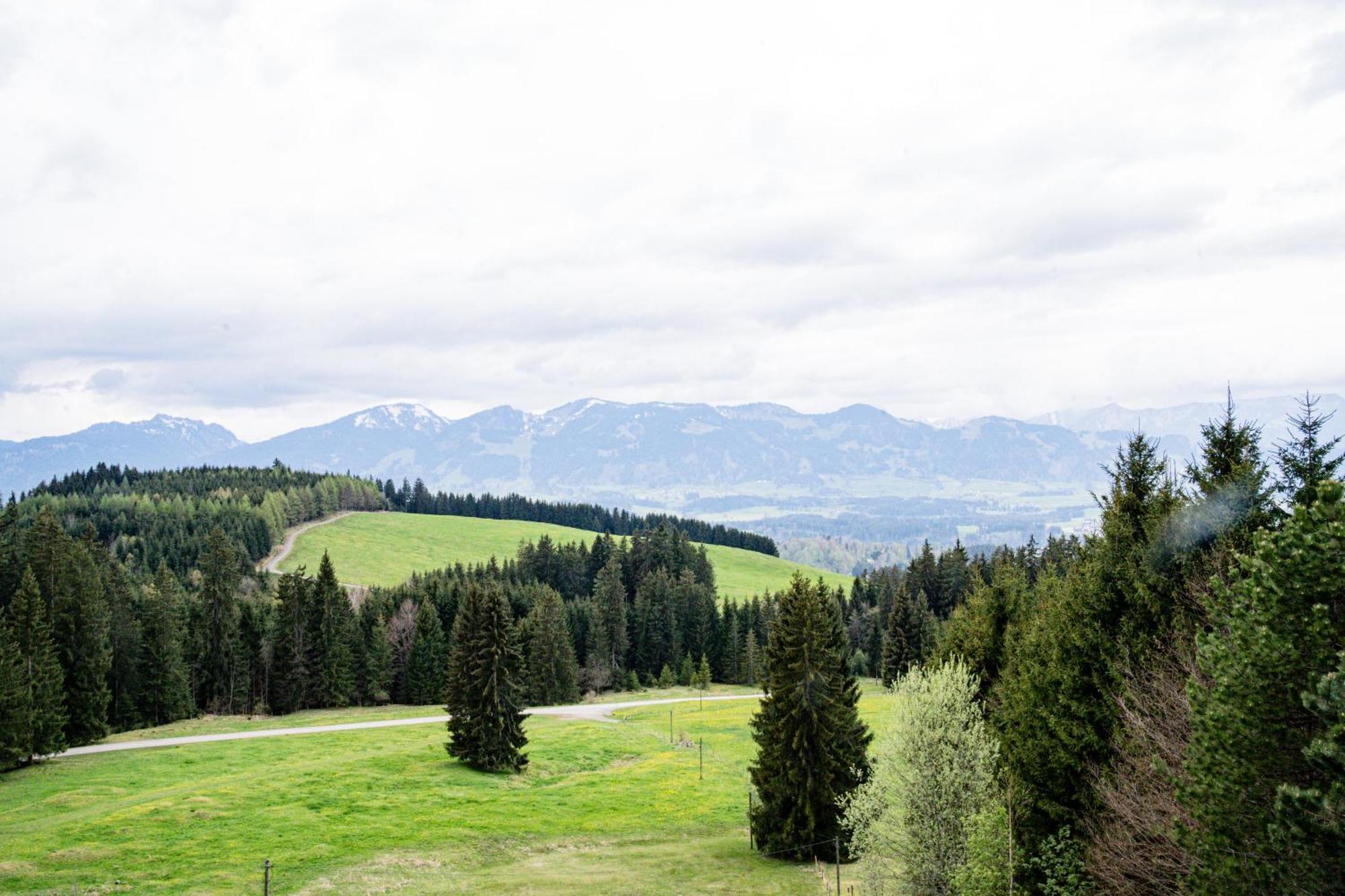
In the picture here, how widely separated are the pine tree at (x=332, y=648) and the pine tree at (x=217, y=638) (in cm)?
918

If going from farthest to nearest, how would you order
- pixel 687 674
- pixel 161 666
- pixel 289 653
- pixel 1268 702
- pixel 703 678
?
1. pixel 687 674
2. pixel 703 678
3. pixel 289 653
4. pixel 161 666
5. pixel 1268 702

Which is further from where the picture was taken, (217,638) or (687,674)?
(687,674)

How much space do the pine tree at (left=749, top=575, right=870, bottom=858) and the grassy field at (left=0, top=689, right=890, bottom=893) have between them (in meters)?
2.07

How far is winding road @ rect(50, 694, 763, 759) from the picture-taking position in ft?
214

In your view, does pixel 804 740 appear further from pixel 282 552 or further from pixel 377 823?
pixel 282 552

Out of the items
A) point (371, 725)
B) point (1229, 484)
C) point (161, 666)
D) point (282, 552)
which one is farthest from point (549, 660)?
point (282, 552)

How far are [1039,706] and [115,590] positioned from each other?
8775cm

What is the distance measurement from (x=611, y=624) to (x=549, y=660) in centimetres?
1942

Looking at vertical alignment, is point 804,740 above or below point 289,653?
above

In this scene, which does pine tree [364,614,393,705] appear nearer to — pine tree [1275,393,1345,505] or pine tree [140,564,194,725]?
pine tree [140,564,194,725]

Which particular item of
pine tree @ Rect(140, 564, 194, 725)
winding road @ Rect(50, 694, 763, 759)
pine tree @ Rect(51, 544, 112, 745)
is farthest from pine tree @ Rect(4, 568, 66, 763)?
pine tree @ Rect(140, 564, 194, 725)

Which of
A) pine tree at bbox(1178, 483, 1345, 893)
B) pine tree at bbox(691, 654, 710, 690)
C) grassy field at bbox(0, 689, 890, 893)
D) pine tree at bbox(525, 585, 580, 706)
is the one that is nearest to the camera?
pine tree at bbox(1178, 483, 1345, 893)

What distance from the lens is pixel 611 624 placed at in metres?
122

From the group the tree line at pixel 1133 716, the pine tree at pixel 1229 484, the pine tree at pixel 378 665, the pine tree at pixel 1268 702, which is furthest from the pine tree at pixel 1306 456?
the pine tree at pixel 378 665
